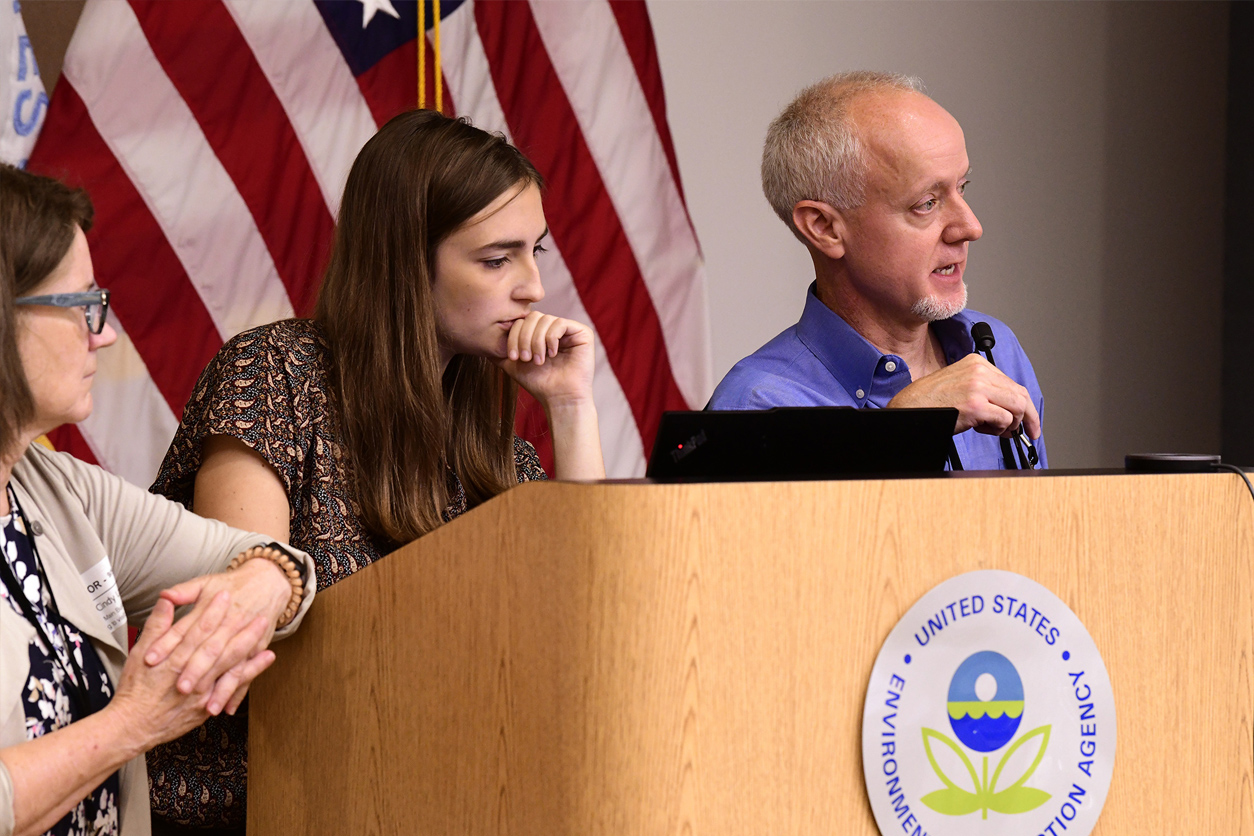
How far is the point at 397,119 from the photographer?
5.59ft

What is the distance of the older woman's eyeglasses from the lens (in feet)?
3.34

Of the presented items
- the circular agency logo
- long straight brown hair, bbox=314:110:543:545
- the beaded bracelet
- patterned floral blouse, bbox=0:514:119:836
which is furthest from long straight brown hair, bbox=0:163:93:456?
the circular agency logo

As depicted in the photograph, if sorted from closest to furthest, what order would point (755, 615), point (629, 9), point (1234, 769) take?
1. point (755, 615)
2. point (1234, 769)
3. point (629, 9)

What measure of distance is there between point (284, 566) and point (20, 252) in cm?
37

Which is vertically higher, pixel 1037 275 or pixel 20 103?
pixel 1037 275

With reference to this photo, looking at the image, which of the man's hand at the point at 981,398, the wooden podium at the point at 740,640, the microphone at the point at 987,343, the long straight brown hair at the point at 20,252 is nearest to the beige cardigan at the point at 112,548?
the long straight brown hair at the point at 20,252

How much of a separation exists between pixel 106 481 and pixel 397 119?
2.41 feet

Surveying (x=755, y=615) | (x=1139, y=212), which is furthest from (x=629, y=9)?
(x=755, y=615)

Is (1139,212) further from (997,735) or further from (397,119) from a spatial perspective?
(997,735)

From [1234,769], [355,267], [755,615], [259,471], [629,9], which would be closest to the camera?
[755,615]

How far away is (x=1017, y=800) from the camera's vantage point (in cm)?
89

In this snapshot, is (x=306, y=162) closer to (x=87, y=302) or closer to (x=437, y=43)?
(x=437, y=43)

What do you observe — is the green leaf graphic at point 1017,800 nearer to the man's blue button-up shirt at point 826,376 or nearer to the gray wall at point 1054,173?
the man's blue button-up shirt at point 826,376

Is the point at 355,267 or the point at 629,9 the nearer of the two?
A: the point at 355,267
